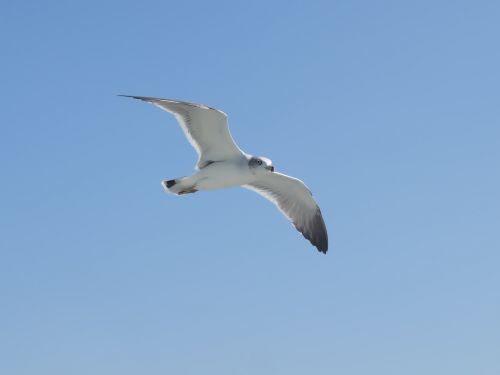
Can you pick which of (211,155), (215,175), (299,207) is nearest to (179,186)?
(215,175)

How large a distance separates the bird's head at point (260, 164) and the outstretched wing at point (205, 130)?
0.33m

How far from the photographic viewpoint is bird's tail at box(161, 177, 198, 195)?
16.6m

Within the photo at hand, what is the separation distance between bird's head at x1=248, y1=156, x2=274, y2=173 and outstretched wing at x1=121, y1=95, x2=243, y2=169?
0.33 metres

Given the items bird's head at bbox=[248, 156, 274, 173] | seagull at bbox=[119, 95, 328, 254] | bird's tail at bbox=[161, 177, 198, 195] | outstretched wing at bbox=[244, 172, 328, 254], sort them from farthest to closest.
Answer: outstretched wing at bbox=[244, 172, 328, 254] → bird's tail at bbox=[161, 177, 198, 195] → bird's head at bbox=[248, 156, 274, 173] → seagull at bbox=[119, 95, 328, 254]

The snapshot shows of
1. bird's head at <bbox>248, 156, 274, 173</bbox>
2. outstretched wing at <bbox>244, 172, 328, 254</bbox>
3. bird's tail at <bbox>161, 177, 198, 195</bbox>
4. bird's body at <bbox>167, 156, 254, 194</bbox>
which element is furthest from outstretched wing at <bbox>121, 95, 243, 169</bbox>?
outstretched wing at <bbox>244, 172, 328, 254</bbox>

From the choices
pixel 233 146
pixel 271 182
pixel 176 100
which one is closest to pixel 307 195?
pixel 271 182

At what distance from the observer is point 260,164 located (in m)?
16.5

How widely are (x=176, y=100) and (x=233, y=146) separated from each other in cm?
179

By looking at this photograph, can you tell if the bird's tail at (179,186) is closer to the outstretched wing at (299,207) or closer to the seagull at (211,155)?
the seagull at (211,155)

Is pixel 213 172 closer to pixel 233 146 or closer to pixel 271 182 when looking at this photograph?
pixel 233 146

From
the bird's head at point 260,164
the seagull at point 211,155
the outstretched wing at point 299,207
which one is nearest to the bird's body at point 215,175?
the seagull at point 211,155

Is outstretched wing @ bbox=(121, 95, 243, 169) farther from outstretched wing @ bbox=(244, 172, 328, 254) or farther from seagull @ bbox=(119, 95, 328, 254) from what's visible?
outstretched wing @ bbox=(244, 172, 328, 254)

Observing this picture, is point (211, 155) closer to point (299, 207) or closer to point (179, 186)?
point (179, 186)

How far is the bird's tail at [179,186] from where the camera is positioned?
16594 millimetres
